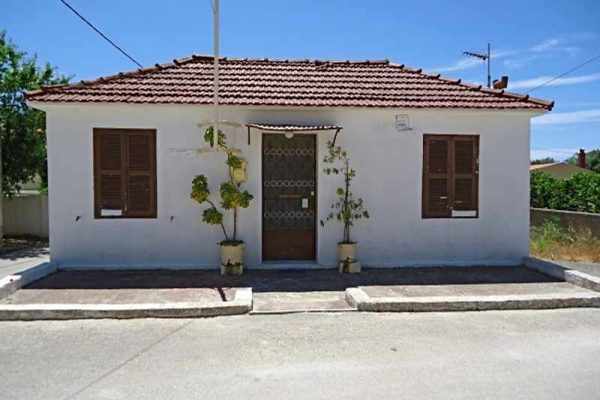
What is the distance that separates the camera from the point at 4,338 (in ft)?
17.3

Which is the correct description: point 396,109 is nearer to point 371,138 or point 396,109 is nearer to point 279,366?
point 371,138

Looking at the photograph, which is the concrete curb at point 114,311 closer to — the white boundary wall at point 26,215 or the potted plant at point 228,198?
the potted plant at point 228,198

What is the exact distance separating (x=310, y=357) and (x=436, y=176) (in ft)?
17.5

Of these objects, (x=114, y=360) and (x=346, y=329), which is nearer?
(x=114, y=360)

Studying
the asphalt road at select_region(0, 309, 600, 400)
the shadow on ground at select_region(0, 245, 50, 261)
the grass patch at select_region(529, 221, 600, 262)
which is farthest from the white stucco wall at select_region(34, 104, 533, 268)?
the shadow on ground at select_region(0, 245, 50, 261)

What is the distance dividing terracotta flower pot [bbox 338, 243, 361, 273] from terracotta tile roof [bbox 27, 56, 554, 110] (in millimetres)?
2538

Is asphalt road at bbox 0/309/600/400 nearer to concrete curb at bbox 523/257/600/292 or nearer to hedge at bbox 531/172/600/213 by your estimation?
concrete curb at bbox 523/257/600/292

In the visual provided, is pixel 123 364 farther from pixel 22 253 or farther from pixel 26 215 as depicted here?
pixel 26 215

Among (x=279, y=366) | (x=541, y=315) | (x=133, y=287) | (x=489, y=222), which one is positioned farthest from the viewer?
(x=489, y=222)

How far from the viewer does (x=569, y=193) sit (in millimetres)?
17438

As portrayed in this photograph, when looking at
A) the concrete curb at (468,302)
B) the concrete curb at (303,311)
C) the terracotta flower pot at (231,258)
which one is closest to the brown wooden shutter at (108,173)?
the terracotta flower pot at (231,258)

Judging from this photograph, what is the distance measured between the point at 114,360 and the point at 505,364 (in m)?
3.79

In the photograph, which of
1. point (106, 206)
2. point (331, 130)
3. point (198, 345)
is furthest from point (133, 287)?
point (331, 130)

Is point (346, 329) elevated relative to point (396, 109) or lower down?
lower down
